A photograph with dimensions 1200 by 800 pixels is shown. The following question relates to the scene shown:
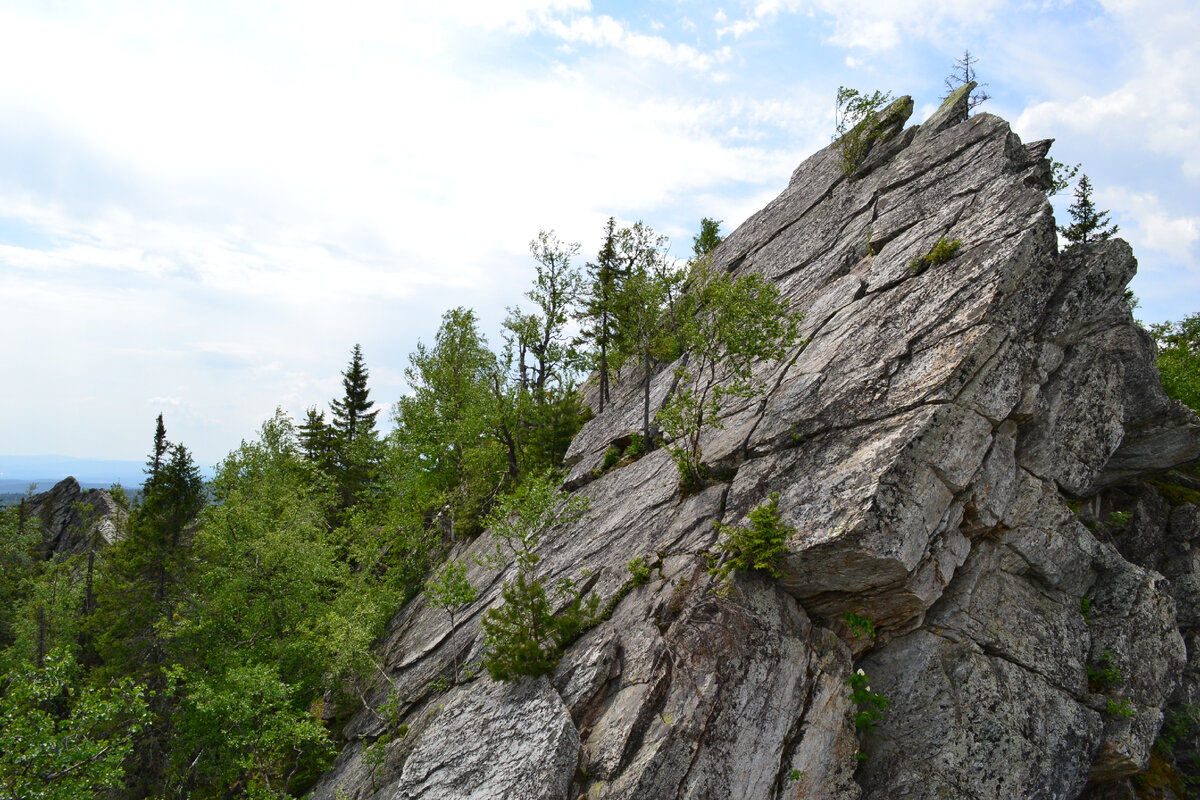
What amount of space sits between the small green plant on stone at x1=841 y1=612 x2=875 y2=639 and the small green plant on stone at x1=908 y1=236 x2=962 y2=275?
35.7 feet

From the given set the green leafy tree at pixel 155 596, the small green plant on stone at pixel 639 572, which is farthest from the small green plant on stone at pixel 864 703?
the green leafy tree at pixel 155 596

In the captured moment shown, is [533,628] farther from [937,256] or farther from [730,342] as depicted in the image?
[937,256]

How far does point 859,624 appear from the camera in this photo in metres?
15.7

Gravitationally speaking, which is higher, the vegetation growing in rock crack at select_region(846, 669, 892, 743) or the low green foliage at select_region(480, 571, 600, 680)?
the low green foliage at select_region(480, 571, 600, 680)

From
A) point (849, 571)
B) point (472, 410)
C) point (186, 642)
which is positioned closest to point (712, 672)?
point (849, 571)

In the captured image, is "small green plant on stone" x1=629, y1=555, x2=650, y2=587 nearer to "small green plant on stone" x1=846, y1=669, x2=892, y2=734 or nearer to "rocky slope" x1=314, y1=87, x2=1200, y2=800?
"rocky slope" x1=314, y1=87, x2=1200, y2=800

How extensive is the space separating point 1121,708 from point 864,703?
7825mm

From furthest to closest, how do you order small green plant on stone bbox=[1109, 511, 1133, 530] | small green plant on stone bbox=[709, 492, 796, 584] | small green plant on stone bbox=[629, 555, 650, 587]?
small green plant on stone bbox=[1109, 511, 1133, 530] → small green plant on stone bbox=[629, 555, 650, 587] → small green plant on stone bbox=[709, 492, 796, 584]

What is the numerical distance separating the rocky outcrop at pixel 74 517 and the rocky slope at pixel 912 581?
61864 mm

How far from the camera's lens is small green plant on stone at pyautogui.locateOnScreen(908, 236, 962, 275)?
18.3 metres

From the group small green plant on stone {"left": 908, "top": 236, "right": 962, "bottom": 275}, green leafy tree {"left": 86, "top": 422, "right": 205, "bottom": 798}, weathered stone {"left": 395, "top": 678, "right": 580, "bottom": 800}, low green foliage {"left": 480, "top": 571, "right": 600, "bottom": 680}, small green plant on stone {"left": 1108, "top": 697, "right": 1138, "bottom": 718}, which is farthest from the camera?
green leafy tree {"left": 86, "top": 422, "right": 205, "bottom": 798}

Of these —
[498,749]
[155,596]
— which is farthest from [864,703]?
[155,596]

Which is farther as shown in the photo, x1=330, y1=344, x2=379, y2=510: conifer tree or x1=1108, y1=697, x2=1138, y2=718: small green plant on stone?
x1=330, y1=344, x2=379, y2=510: conifer tree

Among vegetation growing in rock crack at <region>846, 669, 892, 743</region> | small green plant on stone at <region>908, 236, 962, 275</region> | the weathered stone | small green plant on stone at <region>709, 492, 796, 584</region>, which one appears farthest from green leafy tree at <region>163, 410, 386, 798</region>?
small green plant on stone at <region>908, 236, 962, 275</region>
